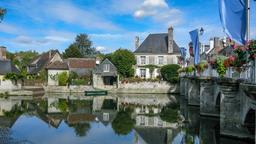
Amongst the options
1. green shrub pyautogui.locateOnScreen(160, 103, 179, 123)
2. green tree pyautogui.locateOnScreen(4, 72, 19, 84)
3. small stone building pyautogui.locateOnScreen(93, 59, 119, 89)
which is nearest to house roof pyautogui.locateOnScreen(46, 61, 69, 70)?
small stone building pyautogui.locateOnScreen(93, 59, 119, 89)

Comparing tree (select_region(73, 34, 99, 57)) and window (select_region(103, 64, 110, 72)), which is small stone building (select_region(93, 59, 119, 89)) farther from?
tree (select_region(73, 34, 99, 57))

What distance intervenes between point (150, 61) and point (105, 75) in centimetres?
868

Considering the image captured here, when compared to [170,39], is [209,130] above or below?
below

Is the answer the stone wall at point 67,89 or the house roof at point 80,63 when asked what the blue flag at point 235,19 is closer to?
the stone wall at point 67,89

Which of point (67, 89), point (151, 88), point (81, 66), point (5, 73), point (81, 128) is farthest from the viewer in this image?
point (81, 66)

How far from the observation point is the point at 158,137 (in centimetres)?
1875

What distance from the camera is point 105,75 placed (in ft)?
181

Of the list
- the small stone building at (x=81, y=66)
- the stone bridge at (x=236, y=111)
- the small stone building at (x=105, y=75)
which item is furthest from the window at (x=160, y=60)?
the stone bridge at (x=236, y=111)

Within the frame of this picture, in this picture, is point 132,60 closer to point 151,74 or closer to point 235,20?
point 151,74

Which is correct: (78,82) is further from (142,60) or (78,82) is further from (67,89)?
(142,60)

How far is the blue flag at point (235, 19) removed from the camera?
14.4 m

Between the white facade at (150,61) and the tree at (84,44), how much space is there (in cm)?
4182

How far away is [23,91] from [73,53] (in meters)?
33.3

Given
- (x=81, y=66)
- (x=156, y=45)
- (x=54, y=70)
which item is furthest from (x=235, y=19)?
(x=81, y=66)
